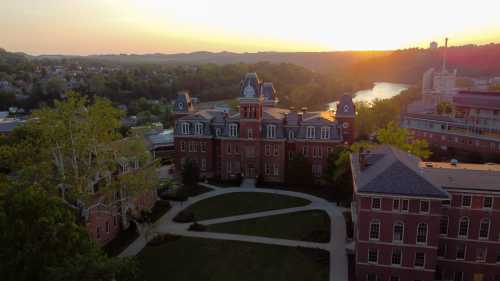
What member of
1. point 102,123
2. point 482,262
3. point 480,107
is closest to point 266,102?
point 480,107

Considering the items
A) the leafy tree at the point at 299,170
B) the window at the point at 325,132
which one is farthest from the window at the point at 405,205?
the window at the point at 325,132

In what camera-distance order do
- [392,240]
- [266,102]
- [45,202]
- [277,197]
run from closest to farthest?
[45,202] < [392,240] < [277,197] < [266,102]

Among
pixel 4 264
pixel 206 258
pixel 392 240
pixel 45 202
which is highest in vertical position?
pixel 45 202

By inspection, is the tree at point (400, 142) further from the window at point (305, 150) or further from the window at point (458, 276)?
the window at point (458, 276)

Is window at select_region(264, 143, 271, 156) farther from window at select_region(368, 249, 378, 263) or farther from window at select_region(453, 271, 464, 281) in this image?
window at select_region(453, 271, 464, 281)

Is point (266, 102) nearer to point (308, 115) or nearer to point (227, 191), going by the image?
point (308, 115)

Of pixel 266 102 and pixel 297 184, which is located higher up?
pixel 266 102

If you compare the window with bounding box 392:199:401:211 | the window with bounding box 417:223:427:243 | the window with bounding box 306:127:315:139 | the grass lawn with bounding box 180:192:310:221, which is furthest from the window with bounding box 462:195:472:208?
the window with bounding box 306:127:315:139
